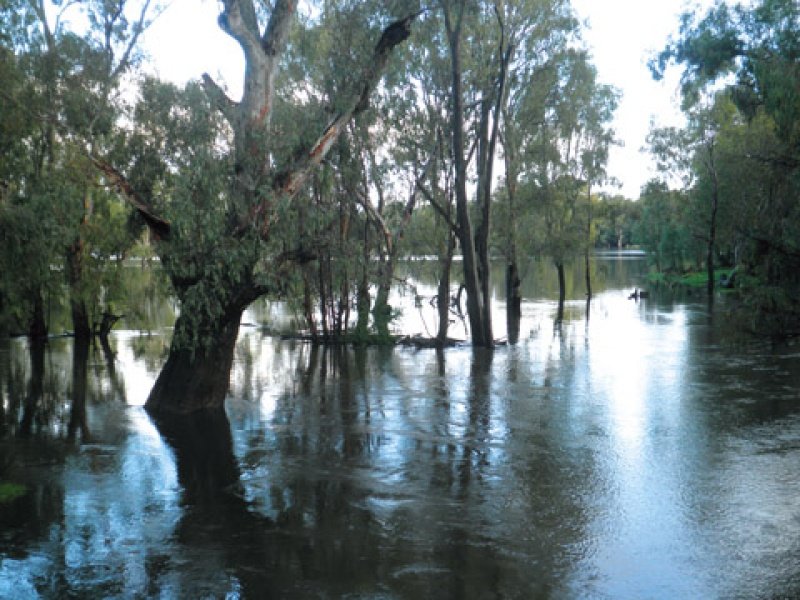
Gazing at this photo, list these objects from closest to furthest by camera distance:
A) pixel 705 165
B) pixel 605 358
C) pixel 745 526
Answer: pixel 745 526, pixel 605 358, pixel 705 165

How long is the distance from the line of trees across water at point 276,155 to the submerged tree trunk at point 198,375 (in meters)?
0.04

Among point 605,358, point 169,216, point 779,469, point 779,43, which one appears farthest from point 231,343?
Answer: point 605,358

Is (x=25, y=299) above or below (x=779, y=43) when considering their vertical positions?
below

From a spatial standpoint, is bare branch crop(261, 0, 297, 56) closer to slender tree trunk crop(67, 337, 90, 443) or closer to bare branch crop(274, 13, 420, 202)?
bare branch crop(274, 13, 420, 202)

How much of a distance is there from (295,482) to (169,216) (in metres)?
4.83

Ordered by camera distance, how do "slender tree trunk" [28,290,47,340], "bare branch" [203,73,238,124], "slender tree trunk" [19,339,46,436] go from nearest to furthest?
"slender tree trunk" [19,339,46,436] → "bare branch" [203,73,238,124] → "slender tree trunk" [28,290,47,340]

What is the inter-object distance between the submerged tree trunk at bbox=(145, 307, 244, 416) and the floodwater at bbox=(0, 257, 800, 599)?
0.61 metres

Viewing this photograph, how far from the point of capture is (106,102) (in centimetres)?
1343

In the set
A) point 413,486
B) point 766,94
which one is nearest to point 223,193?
point 413,486

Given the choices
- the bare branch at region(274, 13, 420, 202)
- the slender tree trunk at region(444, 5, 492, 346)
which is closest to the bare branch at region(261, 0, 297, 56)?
the bare branch at region(274, 13, 420, 202)

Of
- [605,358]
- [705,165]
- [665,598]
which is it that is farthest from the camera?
[705,165]

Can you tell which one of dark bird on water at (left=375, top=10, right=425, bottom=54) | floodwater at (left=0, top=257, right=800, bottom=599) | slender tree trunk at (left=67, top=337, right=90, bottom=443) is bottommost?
floodwater at (left=0, top=257, right=800, bottom=599)

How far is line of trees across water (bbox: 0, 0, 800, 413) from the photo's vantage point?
515 inches

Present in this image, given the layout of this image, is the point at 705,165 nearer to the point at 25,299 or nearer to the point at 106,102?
the point at 25,299
